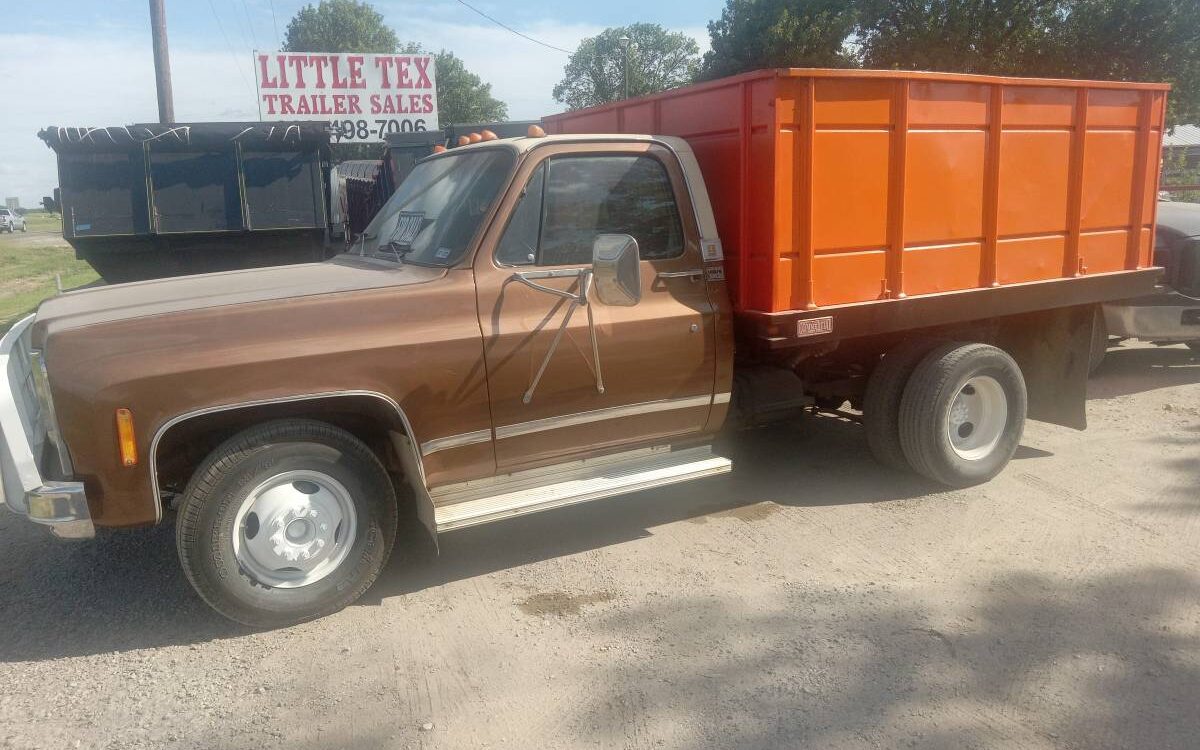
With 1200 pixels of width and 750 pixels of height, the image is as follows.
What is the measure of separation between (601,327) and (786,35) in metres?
32.7

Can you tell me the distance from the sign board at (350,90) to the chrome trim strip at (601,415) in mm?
17255

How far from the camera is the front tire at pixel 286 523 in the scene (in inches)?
145

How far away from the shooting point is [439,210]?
455cm

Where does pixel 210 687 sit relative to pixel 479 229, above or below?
below

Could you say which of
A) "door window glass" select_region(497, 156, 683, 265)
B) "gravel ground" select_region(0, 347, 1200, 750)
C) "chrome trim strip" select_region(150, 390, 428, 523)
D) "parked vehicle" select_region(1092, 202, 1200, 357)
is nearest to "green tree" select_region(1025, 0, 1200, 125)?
"parked vehicle" select_region(1092, 202, 1200, 357)

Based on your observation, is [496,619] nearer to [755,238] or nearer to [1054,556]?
[755,238]

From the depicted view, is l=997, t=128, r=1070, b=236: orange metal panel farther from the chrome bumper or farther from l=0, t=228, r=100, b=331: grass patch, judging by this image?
l=0, t=228, r=100, b=331: grass patch

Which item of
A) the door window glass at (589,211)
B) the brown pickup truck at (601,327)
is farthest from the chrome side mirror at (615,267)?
the door window glass at (589,211)

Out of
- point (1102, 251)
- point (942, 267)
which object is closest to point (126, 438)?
point (942, 267)

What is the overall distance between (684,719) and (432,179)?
9.97 feet

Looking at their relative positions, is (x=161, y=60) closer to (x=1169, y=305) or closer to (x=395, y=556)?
(x=395, y=556)

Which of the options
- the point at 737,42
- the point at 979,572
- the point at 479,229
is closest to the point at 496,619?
the point at 479,229

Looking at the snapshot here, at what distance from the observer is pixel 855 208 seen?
15.9ft

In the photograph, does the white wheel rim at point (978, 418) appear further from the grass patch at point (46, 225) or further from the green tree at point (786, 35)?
the grass patch at point (46, 225)
